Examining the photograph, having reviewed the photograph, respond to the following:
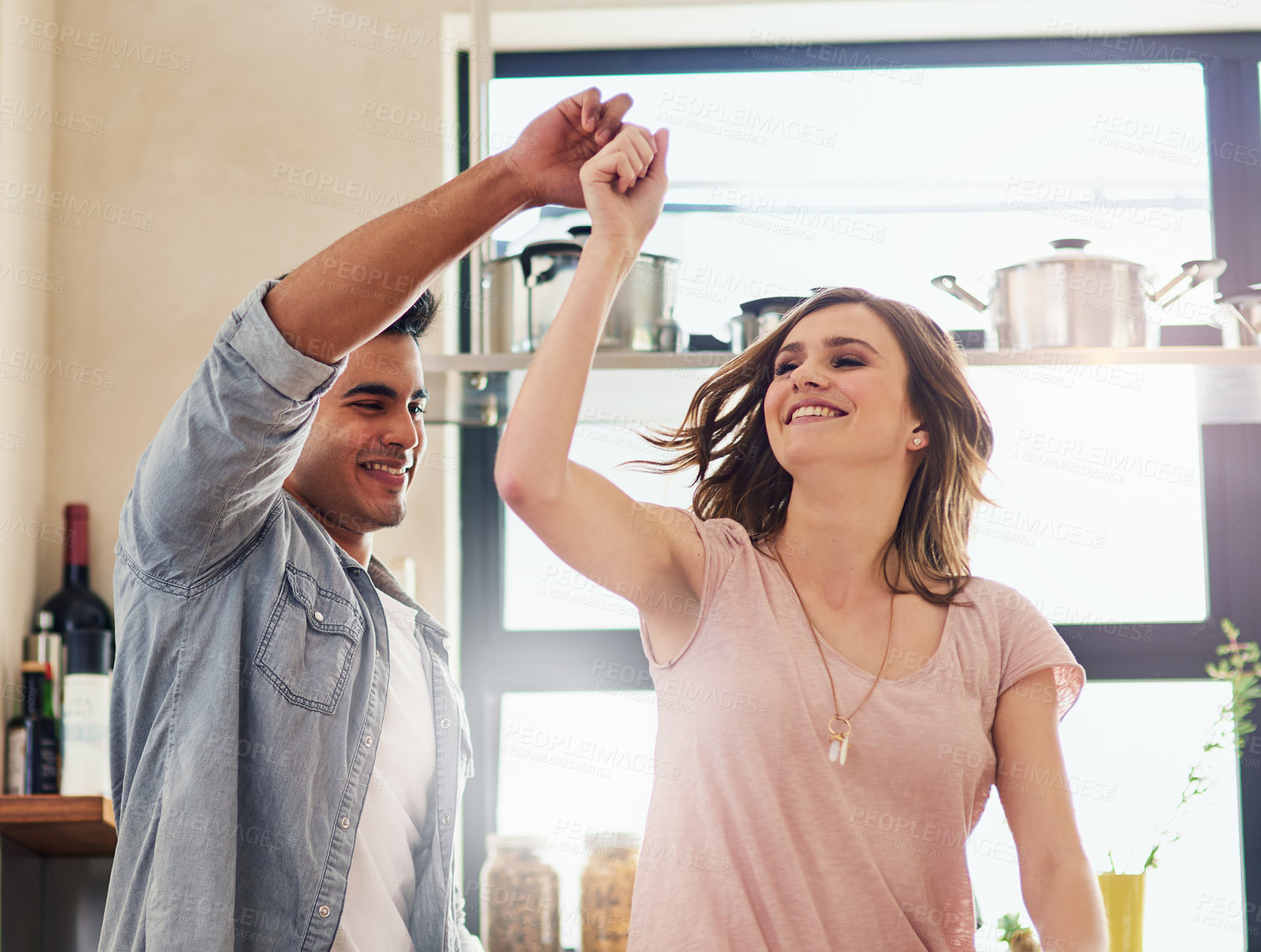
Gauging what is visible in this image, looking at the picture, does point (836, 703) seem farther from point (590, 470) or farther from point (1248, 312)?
point (1248, 312)

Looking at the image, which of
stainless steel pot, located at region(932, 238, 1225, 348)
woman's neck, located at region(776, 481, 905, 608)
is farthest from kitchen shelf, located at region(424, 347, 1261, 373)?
woman's neck, located at region(776, 481, 905, 608)

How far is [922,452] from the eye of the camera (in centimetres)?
146

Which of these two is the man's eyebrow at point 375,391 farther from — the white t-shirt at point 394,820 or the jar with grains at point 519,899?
the jar with grains at point 519,899

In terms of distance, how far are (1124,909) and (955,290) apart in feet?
3.25

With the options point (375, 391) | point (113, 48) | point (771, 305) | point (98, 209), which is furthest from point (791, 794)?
point (113, 48)

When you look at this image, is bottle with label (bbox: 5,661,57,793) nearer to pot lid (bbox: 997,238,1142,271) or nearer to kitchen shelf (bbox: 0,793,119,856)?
kitchen shelf (bbox: 0,793,119,856)

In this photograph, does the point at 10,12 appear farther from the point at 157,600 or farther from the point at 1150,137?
the point at 1150,137

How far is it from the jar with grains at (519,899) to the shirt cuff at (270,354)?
1.16 meters

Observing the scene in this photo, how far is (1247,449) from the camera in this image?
98.5 inches

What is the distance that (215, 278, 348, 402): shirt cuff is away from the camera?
3.35 ft

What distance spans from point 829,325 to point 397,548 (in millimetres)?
1136

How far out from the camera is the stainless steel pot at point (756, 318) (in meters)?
1.90

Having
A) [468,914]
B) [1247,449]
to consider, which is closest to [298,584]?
[468,914]

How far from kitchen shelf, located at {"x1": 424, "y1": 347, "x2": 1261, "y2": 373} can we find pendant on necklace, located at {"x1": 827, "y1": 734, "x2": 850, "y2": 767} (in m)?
0.78
